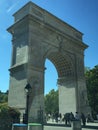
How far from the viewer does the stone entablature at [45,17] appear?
27203 millimetres

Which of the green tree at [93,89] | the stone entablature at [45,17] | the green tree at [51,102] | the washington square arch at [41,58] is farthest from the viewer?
the green tree at [51,102]

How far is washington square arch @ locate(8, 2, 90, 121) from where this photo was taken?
24.4 m

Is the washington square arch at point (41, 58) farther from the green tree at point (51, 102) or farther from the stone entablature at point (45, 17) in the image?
the green tree at point (51, 102)

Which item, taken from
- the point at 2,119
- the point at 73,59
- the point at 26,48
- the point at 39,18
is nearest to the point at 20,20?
the point at 39,18

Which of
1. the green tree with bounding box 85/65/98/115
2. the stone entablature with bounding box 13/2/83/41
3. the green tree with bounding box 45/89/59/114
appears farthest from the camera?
the green tree with bounding box 45/89/59/114

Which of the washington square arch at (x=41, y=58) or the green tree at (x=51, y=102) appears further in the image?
the green tree at (x=51, y=102)

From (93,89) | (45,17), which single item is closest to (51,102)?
(93,89)

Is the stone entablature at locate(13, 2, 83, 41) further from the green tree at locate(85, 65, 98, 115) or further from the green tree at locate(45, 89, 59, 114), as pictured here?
the green tree at locate(45, 89, 59, 114)

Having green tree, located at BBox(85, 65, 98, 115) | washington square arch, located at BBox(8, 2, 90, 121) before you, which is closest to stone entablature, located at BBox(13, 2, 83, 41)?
washington square arch, located at BBox(8, 2, 90, 121)

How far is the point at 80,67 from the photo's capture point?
33.1 metres

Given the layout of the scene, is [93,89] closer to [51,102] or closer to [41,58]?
[41,58]

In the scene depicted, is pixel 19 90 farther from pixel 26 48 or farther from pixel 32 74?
pixel 26 48

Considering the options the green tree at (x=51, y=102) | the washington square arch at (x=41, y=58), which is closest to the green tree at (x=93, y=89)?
the washington square arch at (x=41, y=58)

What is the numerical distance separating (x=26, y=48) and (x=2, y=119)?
39.8 ft
